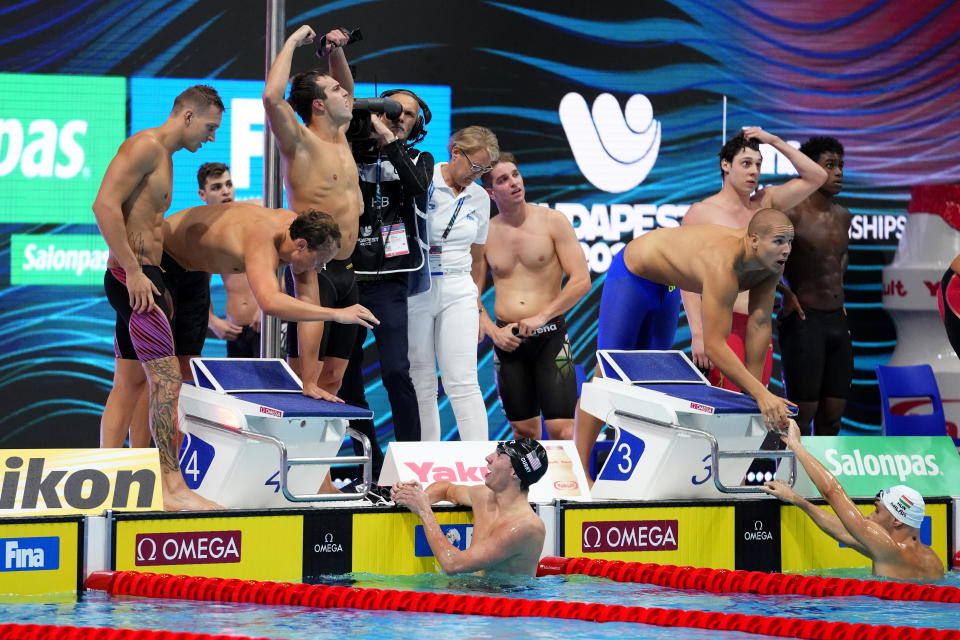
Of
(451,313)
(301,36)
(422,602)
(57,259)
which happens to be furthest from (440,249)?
(57,259)

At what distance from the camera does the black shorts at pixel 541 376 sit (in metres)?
7.09

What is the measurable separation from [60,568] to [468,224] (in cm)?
268

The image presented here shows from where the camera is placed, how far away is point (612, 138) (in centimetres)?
937

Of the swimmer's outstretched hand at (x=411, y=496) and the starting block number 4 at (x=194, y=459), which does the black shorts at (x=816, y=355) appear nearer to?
the swimmer's outstretched hand at (x=411, y=496)

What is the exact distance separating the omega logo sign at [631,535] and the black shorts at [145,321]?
1961 millimetres

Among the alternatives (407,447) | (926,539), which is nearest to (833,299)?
(926,539)

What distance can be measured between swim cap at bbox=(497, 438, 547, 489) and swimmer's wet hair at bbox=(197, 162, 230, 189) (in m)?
2.91

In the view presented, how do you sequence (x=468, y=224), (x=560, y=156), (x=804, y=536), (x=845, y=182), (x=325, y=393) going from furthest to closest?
(x=845, y=182), (x=560, y=156), (x=468, y=224), (x=804, y=536), (x=325, y=393)

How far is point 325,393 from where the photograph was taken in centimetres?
580

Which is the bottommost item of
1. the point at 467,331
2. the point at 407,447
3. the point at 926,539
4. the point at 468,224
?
the point at 926,539

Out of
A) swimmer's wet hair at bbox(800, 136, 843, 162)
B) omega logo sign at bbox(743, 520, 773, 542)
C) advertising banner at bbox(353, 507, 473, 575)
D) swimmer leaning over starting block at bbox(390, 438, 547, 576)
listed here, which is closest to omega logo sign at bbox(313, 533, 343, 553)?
advertising banner at bbox(353, 507, 473, 575)

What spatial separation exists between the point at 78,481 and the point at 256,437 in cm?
69

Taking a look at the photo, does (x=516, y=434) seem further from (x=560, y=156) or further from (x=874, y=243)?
(x=874, y=243)

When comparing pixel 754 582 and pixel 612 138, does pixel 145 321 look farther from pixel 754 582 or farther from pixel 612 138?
pixel 612 138
